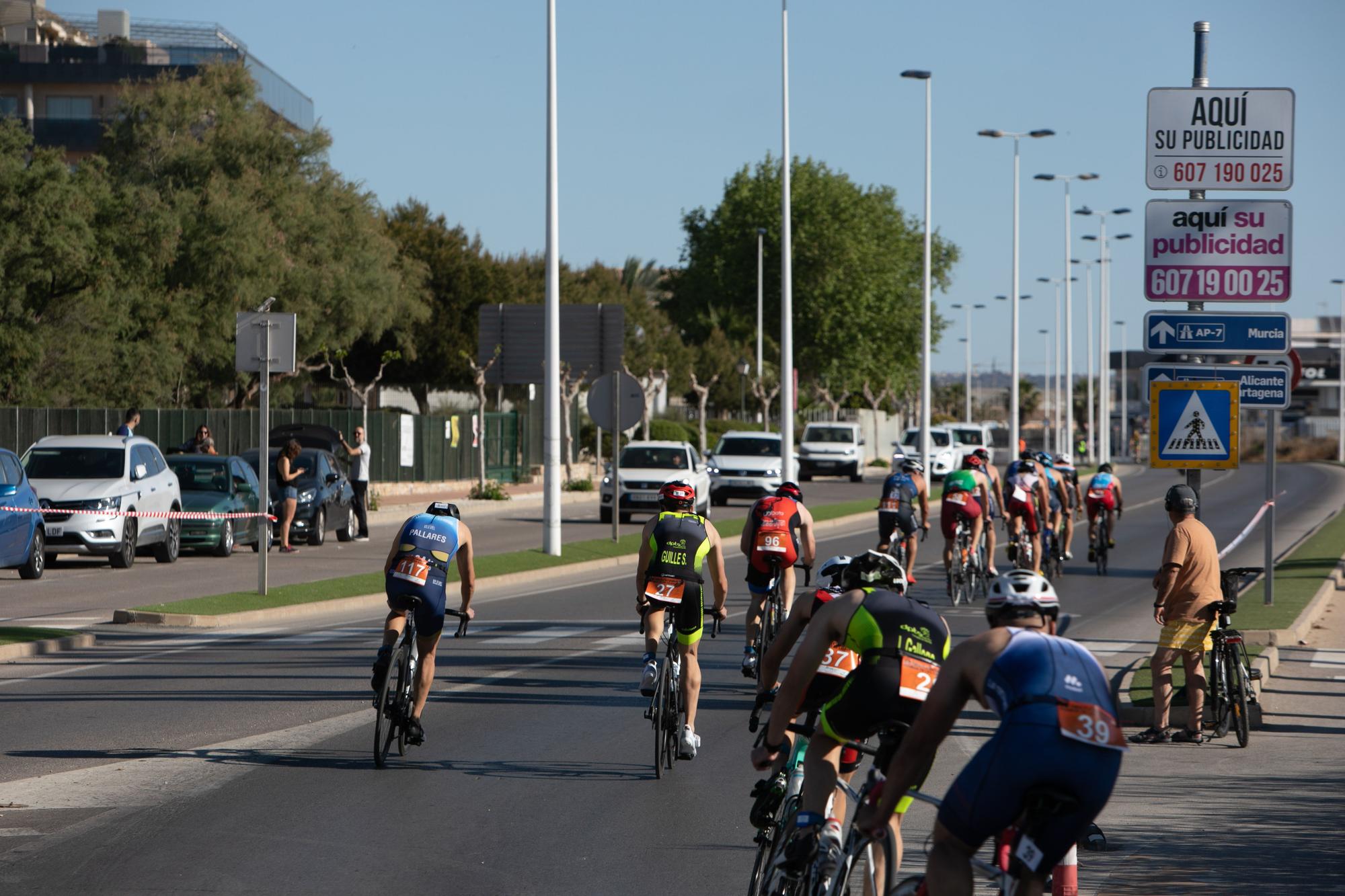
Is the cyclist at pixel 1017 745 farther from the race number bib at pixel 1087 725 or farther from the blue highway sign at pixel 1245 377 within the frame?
the blue highway sign at pixel 1245 377

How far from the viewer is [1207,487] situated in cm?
6238

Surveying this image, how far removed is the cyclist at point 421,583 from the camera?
10.2m

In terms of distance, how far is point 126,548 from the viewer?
23703 millimetres

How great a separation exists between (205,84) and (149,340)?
32.2 feet

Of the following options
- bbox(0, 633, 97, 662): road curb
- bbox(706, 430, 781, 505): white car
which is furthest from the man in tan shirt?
bbox(706, 430, 781, 505): white car

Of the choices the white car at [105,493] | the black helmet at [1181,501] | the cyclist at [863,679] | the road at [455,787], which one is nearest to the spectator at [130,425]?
the white car at [105,493]

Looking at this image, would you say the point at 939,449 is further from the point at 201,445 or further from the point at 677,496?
the point at 677,496

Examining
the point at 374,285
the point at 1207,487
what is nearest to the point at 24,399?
the point at 374,285

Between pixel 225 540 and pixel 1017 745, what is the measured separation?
2324 centimetres

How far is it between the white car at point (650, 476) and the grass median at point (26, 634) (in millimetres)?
18593

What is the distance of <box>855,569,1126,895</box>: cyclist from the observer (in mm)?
4738

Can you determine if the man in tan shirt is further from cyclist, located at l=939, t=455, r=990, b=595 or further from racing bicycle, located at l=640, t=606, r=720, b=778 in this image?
cyclist, located at l=939, t=455, r=990, b=595

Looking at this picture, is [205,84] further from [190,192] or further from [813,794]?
[813,794]

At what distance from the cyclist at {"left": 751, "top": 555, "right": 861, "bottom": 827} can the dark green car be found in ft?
67.7
